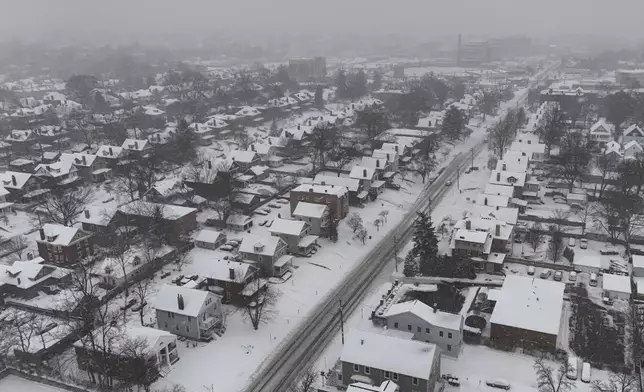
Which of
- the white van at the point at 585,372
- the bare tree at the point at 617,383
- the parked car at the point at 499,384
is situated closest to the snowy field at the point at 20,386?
the parked car at the point at 499,384

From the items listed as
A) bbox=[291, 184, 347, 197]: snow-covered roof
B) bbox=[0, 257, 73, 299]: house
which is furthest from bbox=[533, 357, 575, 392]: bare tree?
bbox=[0, 257, 73, 299]: house

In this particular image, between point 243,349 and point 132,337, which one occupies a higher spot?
point 132,337

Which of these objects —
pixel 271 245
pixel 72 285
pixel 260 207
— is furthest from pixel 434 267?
pixel 72 285

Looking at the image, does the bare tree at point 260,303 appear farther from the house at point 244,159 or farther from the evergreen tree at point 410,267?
the house at point 244,159

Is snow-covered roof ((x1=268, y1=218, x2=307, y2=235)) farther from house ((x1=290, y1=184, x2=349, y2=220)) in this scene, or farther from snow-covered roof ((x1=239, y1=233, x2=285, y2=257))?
house ((x1=290, y1=184, x2=349, y2=220))

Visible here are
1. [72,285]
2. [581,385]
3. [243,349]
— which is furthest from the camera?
[72,285]

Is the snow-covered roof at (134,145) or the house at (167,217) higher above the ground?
the snow-covered roof at (134,145)

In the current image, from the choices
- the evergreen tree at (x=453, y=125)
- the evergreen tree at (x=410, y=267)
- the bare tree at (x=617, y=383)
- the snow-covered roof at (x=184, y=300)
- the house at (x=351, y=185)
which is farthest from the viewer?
the evergreen tree at (x=453, y=125)

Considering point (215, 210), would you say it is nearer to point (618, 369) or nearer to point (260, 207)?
point (260, 207)
